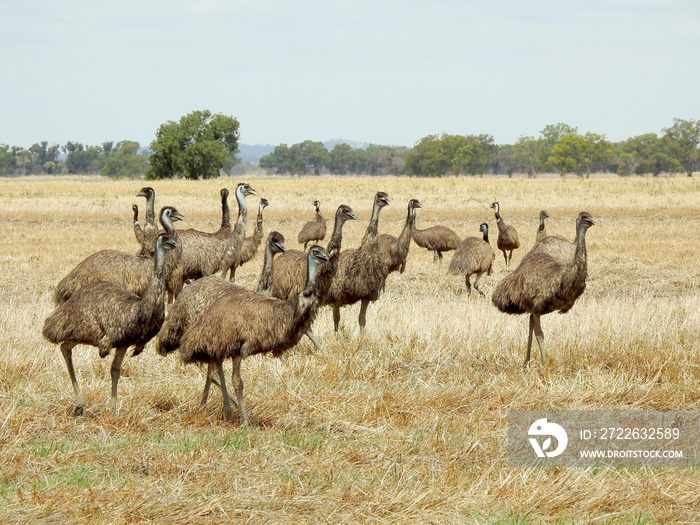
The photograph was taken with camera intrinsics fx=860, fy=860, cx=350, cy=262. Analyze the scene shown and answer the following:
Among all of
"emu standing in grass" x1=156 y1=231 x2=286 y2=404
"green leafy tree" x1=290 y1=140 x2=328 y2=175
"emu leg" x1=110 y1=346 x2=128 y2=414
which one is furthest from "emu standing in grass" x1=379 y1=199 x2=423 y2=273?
"green leafy tree" x1=290 y1=140 x2=328 y2=175

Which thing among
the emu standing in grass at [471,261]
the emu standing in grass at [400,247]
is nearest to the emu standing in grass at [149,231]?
the emu standing in grass at [400,247]

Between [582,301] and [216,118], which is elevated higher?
[216,118]

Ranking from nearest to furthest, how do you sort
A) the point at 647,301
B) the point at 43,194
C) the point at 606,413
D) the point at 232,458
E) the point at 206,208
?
1. the point at 232,458
2. the point at 606,413
3. the point at 647,301
4. the point at 206,208
5. the point at 43,194

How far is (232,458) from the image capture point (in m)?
5.62

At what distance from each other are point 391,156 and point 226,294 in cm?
14096

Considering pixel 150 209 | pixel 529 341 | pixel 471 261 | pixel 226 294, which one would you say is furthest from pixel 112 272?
pixel 471 261

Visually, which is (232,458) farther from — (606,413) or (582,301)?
(582,301)

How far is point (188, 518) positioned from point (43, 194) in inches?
1725

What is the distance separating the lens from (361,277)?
9805 mm

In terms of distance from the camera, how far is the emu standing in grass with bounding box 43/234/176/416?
6.51 metres

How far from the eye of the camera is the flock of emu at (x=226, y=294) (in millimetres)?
6391

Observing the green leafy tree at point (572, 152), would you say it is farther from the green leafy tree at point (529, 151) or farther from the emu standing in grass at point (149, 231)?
the emu standing in grass at point (149, 231)

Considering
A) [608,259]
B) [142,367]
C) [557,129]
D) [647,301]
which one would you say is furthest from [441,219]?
[557,129]

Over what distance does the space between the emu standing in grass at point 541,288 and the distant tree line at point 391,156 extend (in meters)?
60.2
